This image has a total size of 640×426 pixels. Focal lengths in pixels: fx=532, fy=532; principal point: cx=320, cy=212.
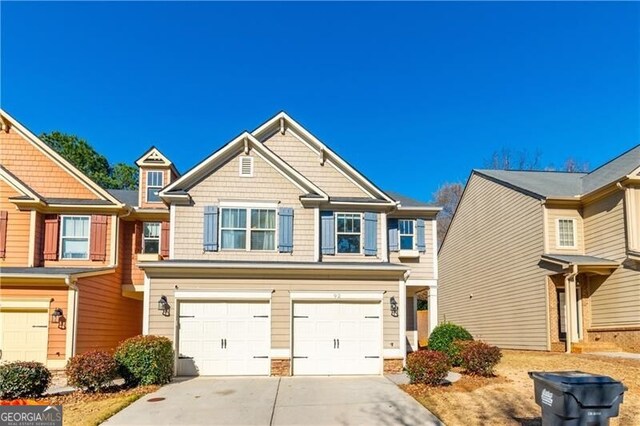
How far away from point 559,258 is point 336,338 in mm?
9062

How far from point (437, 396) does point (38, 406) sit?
25.6 feet

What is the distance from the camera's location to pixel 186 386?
1265cm

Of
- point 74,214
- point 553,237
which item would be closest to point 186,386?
point 74,214

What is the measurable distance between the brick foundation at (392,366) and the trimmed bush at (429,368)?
237 centimetres

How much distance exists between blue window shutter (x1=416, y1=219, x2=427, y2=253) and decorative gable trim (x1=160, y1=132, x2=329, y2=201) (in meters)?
4.89

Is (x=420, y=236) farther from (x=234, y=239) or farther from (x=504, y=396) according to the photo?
(x=504, y=396)

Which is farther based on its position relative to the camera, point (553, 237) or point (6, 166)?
point (553, 237)

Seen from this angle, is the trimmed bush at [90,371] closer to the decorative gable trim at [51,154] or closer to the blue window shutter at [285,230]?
the blue window shutter at [285,230]

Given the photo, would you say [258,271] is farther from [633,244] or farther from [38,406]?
[633,244]

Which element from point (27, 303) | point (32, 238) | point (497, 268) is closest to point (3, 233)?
point (32, 238)

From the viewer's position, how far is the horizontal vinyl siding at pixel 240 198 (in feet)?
53.5

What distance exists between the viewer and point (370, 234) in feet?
58.6

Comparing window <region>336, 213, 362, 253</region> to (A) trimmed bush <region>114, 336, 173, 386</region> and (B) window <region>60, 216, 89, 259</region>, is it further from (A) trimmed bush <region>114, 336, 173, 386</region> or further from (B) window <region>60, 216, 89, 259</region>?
(B) window <region>60, 216, 89, 259</region>

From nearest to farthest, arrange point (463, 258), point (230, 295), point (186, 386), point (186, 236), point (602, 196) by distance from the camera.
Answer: point (186, 386), point (230, 295), point (186, 236), point (602, 196), point (463, 258)
